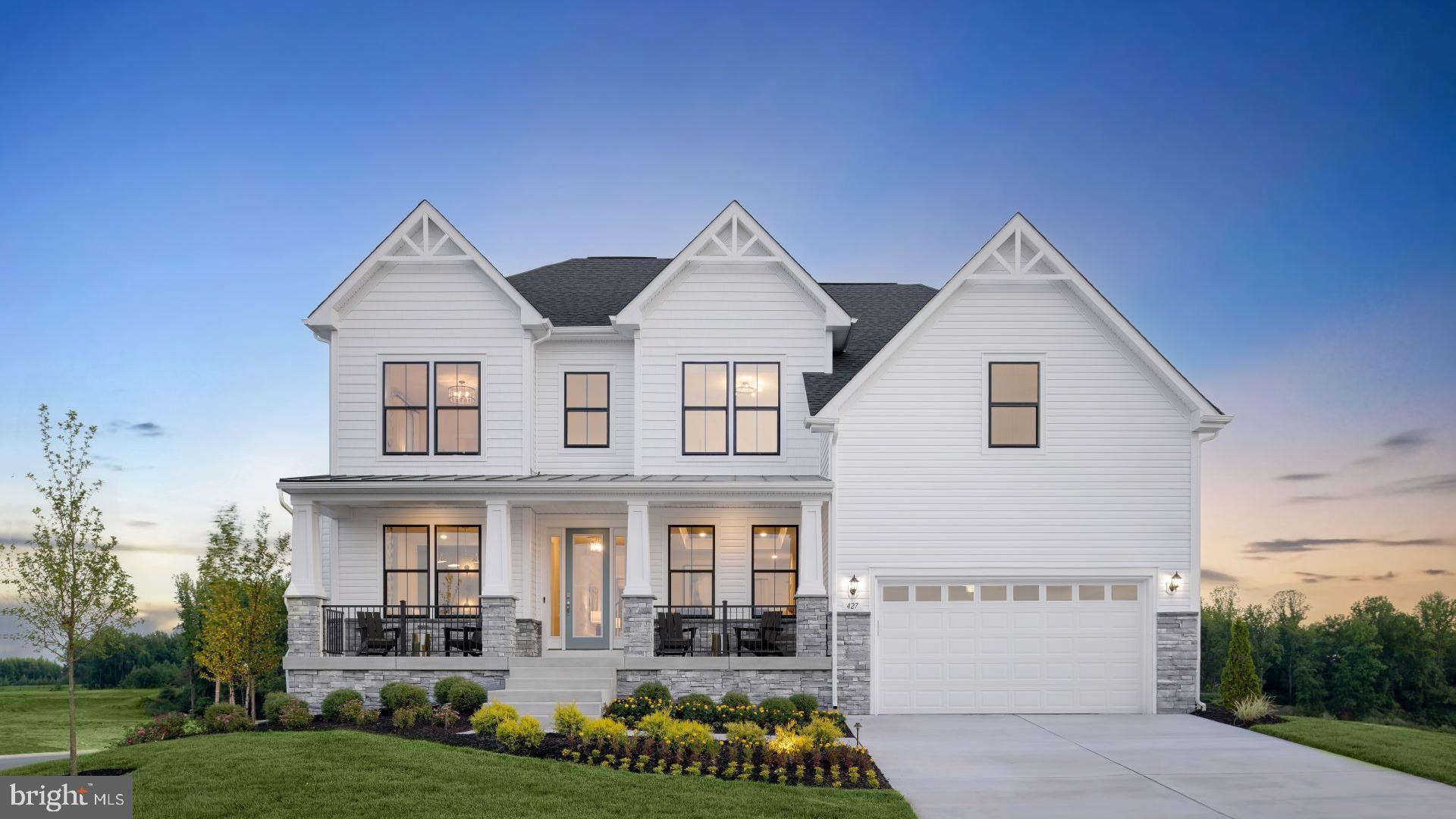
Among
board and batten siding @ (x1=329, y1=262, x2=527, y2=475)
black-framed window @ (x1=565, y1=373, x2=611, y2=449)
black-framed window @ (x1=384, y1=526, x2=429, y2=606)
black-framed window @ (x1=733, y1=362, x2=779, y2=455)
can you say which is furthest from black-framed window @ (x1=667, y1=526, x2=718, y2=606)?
black-framed window @ (x1=384, y1=526, x2=429, y2=606)

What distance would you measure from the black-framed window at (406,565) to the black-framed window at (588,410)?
11.2 feet

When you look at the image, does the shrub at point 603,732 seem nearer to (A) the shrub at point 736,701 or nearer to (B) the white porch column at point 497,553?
(A) the shrub at point 736,701

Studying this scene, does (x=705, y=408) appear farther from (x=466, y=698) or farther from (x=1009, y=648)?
(x=1009, y=648)

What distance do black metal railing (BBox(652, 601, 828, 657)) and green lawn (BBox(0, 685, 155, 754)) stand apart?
1193 centimetres

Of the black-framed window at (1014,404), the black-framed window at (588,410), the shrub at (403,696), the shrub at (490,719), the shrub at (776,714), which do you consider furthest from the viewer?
the black-framed window at (588,410)

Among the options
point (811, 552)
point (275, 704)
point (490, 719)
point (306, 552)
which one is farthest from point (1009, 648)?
point (306, 552)

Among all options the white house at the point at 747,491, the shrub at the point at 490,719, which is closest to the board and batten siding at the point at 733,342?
the white house at the point at 747,491

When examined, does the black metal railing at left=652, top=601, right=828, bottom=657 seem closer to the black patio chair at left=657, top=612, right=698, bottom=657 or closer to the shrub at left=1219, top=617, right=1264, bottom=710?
the black patio chair at left=657, top=612, right=698, bottom=657

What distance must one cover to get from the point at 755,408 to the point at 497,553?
5456mm

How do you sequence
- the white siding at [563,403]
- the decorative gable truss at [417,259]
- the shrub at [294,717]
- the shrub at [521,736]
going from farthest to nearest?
the white siding at [563,403] < the decorative gable truss at [417,259] < the shrub at [294,717] < the shrub at [521,736]

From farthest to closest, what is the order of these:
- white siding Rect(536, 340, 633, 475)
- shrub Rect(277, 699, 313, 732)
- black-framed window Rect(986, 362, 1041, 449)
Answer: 1. white siding Rect(536, 340, 633, 475)
2. black-framed window Rect(986, 362, 1041, 449)
3. shrub Rect(277, 699, 313, 732)

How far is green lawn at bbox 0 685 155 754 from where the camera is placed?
20641mm

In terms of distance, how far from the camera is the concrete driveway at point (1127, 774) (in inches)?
368

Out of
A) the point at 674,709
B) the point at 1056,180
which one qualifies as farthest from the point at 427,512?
the point at 1056,180
